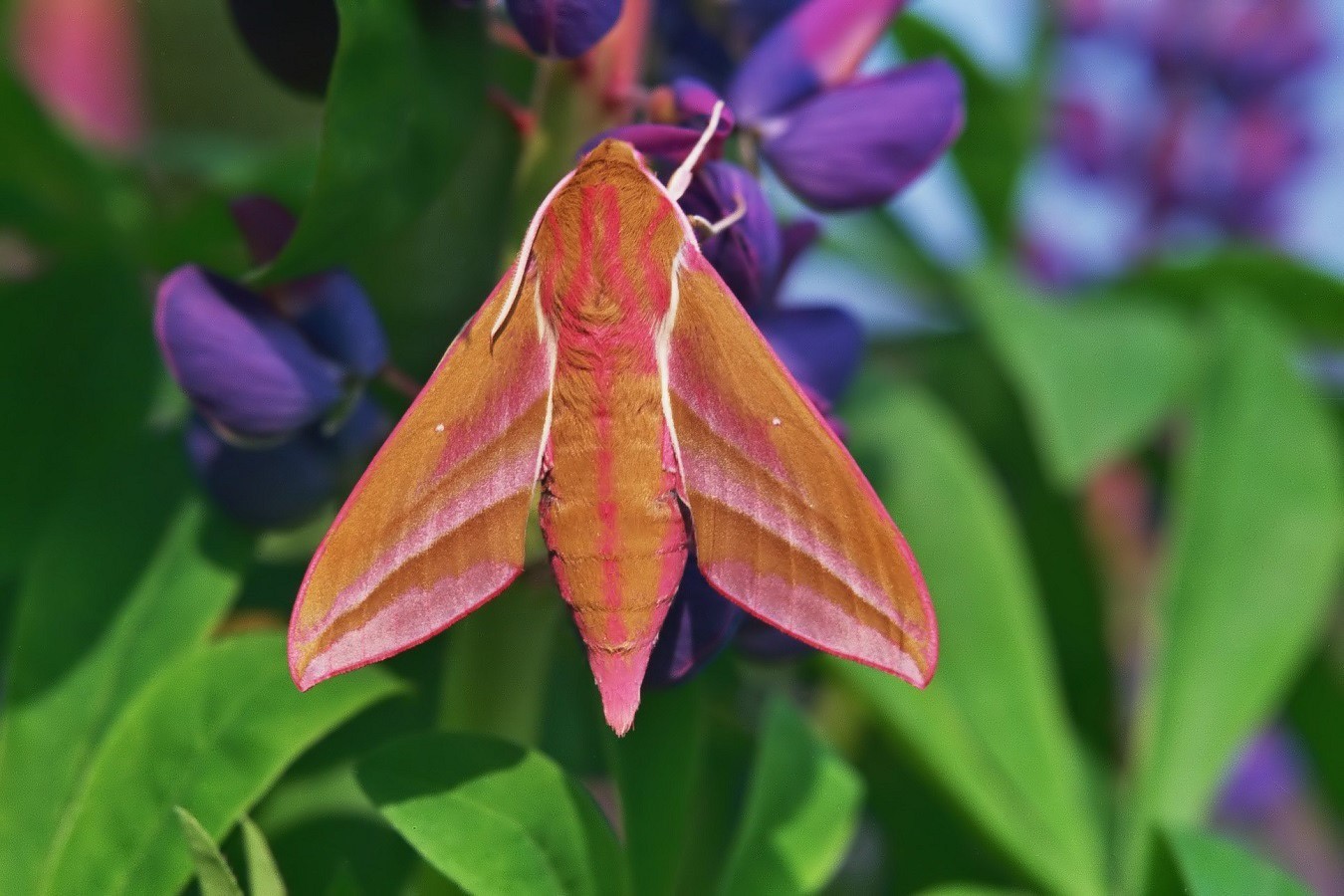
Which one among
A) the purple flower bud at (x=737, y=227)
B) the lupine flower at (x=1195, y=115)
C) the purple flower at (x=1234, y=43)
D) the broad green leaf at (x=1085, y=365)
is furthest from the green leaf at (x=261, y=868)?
the purple flower at (x=1234, y=43)

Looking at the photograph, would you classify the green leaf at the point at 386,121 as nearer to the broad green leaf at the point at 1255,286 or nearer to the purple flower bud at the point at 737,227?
the purple flower bud at the point at 737,227

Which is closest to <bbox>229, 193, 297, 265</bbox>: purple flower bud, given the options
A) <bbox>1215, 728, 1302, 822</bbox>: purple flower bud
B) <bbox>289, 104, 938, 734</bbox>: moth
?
<bbox>289, 104, 938, 734</bbox>: moth

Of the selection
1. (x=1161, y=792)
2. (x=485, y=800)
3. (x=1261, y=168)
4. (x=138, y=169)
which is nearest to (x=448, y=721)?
(x=485, y=800)

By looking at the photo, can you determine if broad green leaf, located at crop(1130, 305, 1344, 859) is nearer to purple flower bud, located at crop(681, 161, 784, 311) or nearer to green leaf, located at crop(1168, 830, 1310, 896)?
green leaf, located at crop(1168, 830, 1310, 896)

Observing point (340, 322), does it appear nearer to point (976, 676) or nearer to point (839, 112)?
point (839, 112)

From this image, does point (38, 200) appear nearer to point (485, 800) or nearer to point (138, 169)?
point (138, 169)
